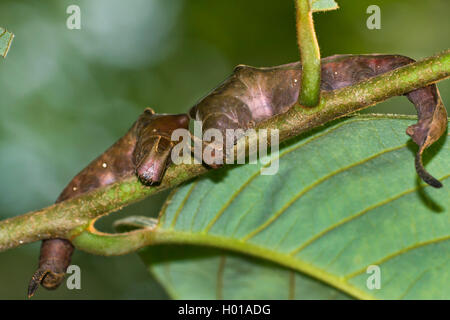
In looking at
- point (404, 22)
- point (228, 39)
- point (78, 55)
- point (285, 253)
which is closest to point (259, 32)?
point (228, 39)

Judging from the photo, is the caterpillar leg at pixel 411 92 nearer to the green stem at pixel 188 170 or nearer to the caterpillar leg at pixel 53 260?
the green stem at pixel 188 170

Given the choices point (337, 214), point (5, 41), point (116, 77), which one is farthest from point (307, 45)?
point (116, 77)

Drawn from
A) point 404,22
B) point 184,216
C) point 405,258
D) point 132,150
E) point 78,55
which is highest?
point 78,55

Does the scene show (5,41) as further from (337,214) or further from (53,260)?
(337,214)

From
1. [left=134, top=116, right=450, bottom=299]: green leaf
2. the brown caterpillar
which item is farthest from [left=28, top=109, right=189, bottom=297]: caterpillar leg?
[left=134, top=116, right=450, bottom=299]: green leaf

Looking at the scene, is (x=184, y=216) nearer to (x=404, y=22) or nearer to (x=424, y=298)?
(x=424, y=298)
